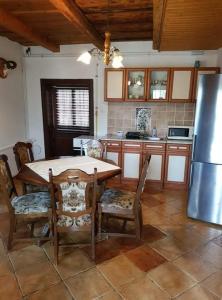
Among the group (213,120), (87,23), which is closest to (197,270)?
(213,120)

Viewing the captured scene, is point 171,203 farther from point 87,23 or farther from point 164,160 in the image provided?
point 87,23

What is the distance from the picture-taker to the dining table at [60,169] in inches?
97.4

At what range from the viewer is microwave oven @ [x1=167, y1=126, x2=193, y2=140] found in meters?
4.15

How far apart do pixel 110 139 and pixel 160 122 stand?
42.0 inches

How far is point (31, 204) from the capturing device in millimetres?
2469

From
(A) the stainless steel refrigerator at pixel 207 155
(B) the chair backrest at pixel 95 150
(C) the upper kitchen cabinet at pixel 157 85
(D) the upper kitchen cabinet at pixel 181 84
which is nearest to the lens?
(A) the stainless steel refrigerator at pixel 207 155

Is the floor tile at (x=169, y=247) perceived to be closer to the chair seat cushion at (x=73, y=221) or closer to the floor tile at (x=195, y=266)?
the floor tile at (x=195, y=266)

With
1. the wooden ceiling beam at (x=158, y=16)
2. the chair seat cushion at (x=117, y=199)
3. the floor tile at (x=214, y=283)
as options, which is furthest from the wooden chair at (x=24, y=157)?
the wooden ceiling beam at (x=158, y=16)

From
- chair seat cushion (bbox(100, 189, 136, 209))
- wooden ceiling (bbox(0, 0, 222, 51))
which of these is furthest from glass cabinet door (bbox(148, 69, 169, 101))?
chair seat cushion (bbox(100, 189, 136, 209))

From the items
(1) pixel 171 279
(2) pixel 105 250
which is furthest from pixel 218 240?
(2) pixel 105 250

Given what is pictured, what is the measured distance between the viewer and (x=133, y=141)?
163 inches

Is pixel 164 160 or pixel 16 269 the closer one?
pixel 16 269

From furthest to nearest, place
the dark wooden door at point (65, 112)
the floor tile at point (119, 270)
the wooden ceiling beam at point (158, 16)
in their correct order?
the dark wooden door at point (65, 112) < the wooden ceiling beam at point (158, 16) < the floor tile at point (119, 270)

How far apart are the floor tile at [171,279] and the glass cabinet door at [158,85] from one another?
9.25 feet
